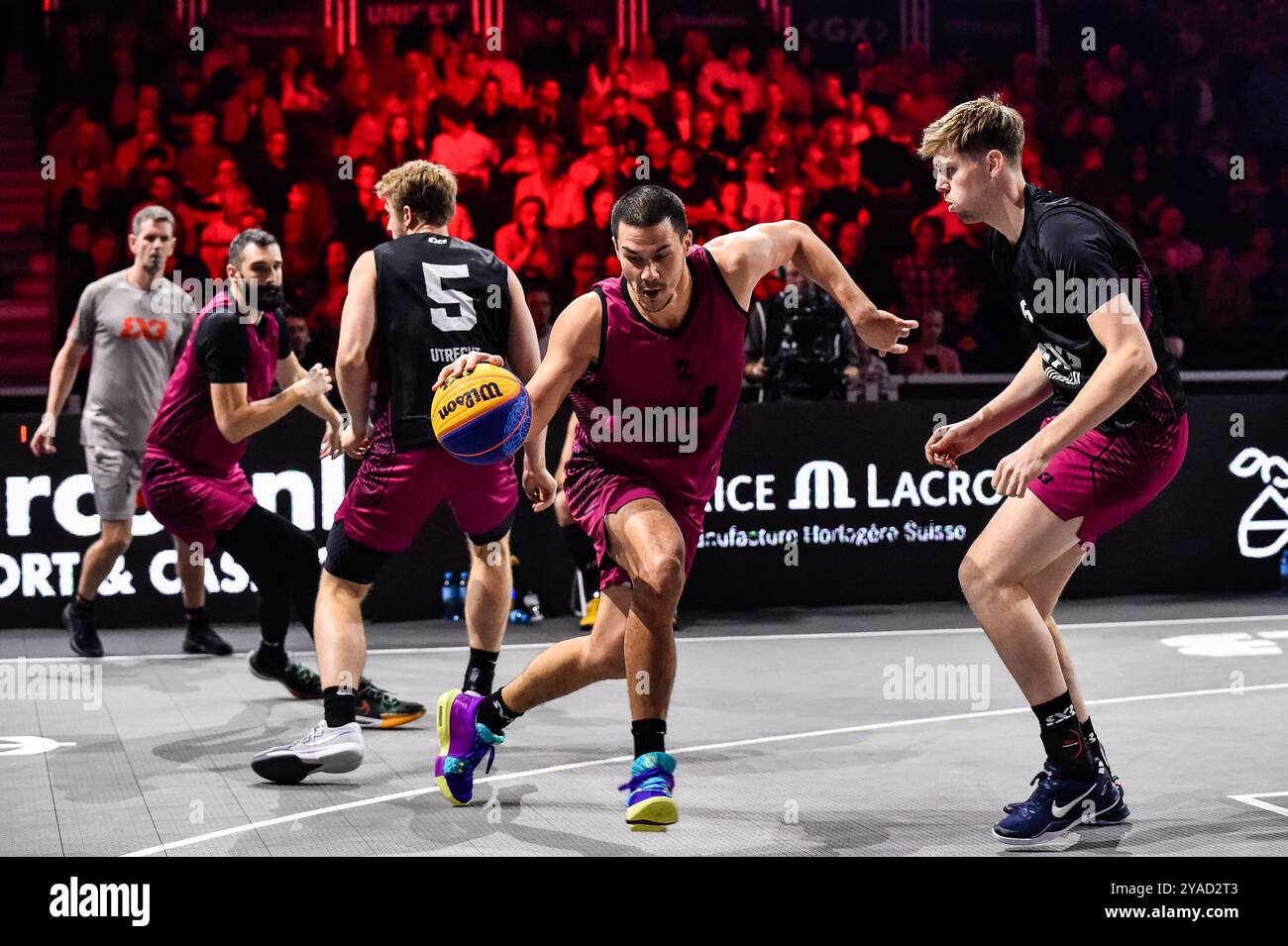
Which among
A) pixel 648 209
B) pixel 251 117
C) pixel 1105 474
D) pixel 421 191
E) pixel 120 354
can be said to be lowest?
pixel 1105 474

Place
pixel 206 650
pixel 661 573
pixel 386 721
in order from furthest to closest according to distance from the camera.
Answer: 1. pixel 206 650
2. pixel 386 721
3. pixel 661 573

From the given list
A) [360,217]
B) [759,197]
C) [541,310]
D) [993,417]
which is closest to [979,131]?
[993,417]

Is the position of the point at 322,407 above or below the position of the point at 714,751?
above

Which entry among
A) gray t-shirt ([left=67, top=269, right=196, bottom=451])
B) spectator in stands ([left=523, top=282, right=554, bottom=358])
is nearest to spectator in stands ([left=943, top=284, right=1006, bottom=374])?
spectator in stands ([left=523, top=282, right=554, bottom=358])

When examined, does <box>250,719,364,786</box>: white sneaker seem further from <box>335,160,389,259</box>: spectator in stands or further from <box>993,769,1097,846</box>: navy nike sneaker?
<box>335,160,389,259</box>: spectator in stands

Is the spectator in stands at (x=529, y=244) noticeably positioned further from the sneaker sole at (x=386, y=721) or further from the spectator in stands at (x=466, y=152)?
the sneaker sole at (x=386, y=721)

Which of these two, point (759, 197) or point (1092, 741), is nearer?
point (1092, 741)

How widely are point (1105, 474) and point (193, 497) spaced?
3984 millimetres

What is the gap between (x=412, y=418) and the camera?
527cm

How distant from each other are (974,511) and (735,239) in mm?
5223

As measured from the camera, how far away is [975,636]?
805 centimetres

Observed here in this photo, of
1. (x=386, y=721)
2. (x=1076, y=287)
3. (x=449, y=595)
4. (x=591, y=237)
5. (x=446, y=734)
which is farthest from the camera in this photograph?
(x=591, y=237)

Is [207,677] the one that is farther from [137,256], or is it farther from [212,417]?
[137,256]

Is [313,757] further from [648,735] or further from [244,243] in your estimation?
[244,243]
